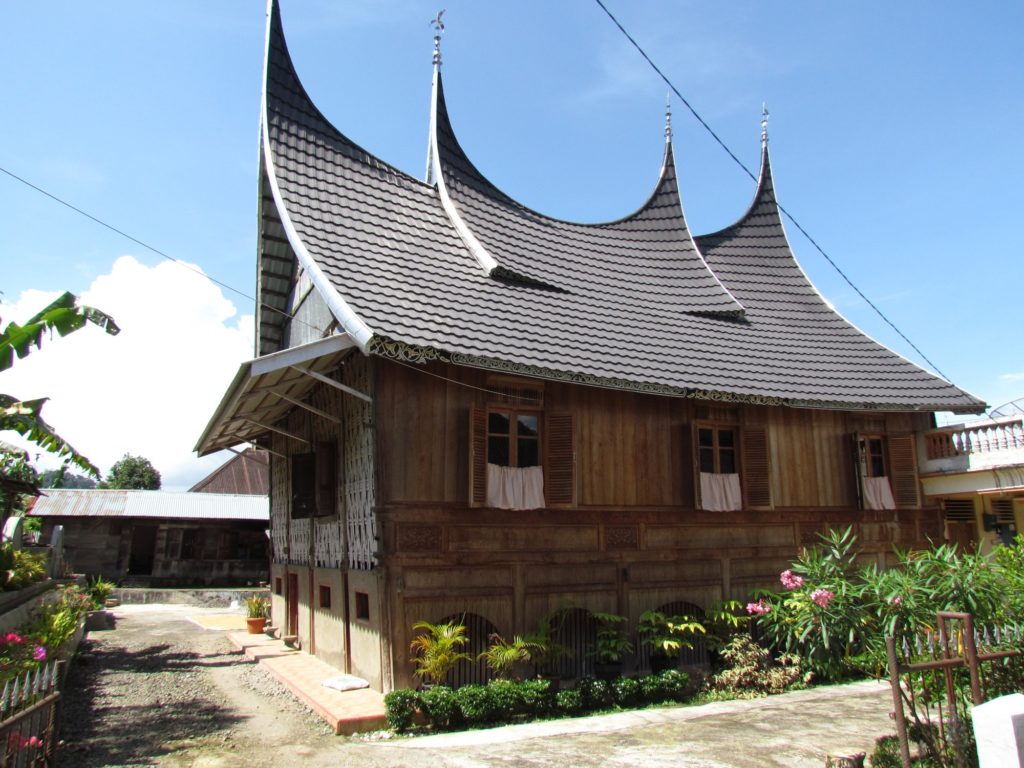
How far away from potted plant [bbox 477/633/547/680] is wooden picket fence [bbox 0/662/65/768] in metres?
4.48

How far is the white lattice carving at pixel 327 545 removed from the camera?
37.2 ft

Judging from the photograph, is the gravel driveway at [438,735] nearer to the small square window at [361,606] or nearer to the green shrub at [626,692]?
the green shrub at [626,692]

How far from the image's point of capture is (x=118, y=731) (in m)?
8.55

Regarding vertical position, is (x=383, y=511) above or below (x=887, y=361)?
below

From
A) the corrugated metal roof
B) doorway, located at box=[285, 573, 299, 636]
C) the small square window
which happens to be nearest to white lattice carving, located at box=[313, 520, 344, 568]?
the small square window

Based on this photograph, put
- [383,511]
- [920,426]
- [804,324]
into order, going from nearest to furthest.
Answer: [383,511]
[920,426]
[804,324]

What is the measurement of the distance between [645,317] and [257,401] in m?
6.26

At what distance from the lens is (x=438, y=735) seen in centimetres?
838

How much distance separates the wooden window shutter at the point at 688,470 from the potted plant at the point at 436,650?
4.00 m

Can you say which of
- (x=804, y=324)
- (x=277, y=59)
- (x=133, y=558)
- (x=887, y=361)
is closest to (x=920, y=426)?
(x=887, y=361)

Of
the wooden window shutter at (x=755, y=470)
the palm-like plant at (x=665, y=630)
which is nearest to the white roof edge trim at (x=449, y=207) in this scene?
the wooden window shutter at (x=755, y=470)

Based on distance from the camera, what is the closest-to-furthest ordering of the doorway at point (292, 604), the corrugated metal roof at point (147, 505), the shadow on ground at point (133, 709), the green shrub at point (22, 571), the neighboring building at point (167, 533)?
the shadow on ground at point (133, 709), the green shrub at point (22, 571), the doorway at point (292, 604), the corrugated metal roof at point (147, 505), the neighboring building at point (167, 533)

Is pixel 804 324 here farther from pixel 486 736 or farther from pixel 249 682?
pixel 249 682

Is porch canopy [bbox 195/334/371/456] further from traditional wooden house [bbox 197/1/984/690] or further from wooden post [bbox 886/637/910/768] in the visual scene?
wooden post [bbox 886/637/910/768]
